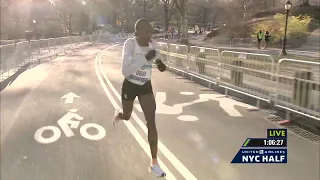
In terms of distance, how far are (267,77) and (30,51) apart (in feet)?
59.6

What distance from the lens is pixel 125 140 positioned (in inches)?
260

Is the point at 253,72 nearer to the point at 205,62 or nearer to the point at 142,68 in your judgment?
the point at 205,62

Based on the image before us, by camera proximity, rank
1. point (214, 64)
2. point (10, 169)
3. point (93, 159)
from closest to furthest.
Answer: point (10, 169)
point (93, 159)
point (214, 64)

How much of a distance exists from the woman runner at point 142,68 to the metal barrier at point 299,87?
13.8 ft

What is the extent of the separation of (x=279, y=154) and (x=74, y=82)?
10.3 metres

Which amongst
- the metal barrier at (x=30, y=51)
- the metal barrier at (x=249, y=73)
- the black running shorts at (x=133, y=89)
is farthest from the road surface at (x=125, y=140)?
the metal barrier at (x=30, y=51)

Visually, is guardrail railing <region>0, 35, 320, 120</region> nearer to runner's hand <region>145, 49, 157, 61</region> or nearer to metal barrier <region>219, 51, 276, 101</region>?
metal barrier <region>219, 51, 276, 101</region>

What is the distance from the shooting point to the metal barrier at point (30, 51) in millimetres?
15852

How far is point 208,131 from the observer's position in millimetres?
7406

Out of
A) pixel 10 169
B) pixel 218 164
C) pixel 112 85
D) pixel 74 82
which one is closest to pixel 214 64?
pixel 112 85

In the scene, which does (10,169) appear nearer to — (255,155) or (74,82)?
(255,155)

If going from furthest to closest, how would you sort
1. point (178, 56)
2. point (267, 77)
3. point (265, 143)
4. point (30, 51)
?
point (30, 51) → point (178, 56) → point (267, 77) → point (265, 143)

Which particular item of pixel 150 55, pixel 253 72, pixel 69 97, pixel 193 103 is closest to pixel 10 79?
pixel 69 97

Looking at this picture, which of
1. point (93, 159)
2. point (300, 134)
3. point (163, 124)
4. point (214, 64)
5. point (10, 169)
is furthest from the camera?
point (214, 64)
